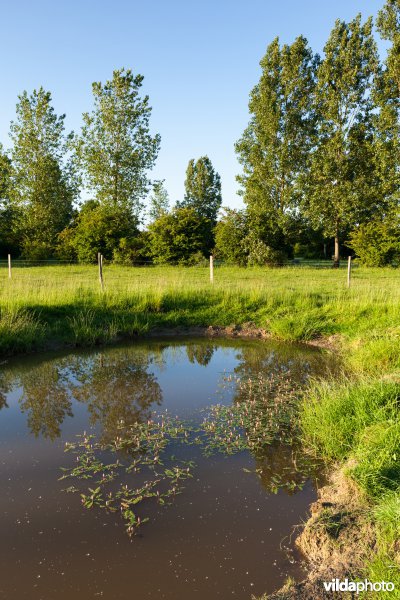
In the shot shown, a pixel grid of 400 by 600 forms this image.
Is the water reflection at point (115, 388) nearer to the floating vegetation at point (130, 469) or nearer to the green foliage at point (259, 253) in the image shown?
the floating vegetation at point (130, 469)

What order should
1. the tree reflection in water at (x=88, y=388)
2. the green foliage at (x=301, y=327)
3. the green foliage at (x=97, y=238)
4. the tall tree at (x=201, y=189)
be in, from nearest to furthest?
the tree reflection in water at (x=88, y=388), the green foliage at (x=301, y=327), the green foliage at (x=97, y=238), the tall tree at (x=201, y=189)

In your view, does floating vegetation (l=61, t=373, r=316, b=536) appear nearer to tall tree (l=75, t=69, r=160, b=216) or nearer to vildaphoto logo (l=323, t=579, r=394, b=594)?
vildaphoto logo (l=323, t=579, r=394, b=594)

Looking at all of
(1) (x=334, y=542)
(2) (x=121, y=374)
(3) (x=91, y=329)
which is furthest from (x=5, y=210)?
(1) (x=334, y=542)

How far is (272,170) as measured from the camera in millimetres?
32344

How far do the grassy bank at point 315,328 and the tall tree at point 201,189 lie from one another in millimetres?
43692

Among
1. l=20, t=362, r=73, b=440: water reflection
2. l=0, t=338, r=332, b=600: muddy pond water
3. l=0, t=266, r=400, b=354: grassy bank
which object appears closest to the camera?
l=0, t=338, r=332, b=600: muddy pond water

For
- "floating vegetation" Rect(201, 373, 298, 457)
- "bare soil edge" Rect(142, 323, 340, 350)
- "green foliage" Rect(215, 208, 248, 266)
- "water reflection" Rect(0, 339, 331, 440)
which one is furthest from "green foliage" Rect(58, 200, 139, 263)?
"floating vegetation" Rect(201, 373, 298, 457)

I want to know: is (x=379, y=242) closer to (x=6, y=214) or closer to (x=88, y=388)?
(x=88, y=388)

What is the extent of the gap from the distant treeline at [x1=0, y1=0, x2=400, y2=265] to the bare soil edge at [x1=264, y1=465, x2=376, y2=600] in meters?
23.8

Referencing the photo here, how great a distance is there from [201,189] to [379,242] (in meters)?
32.6

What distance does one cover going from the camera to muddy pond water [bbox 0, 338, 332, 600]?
3465 millimetres

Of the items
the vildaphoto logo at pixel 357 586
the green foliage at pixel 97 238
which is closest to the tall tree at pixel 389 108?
the green foliage at pixel 97 238

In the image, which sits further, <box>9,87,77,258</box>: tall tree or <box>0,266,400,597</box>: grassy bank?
<box>9,87,77,258</box>: tall tree

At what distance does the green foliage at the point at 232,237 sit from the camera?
28797 millimetres
